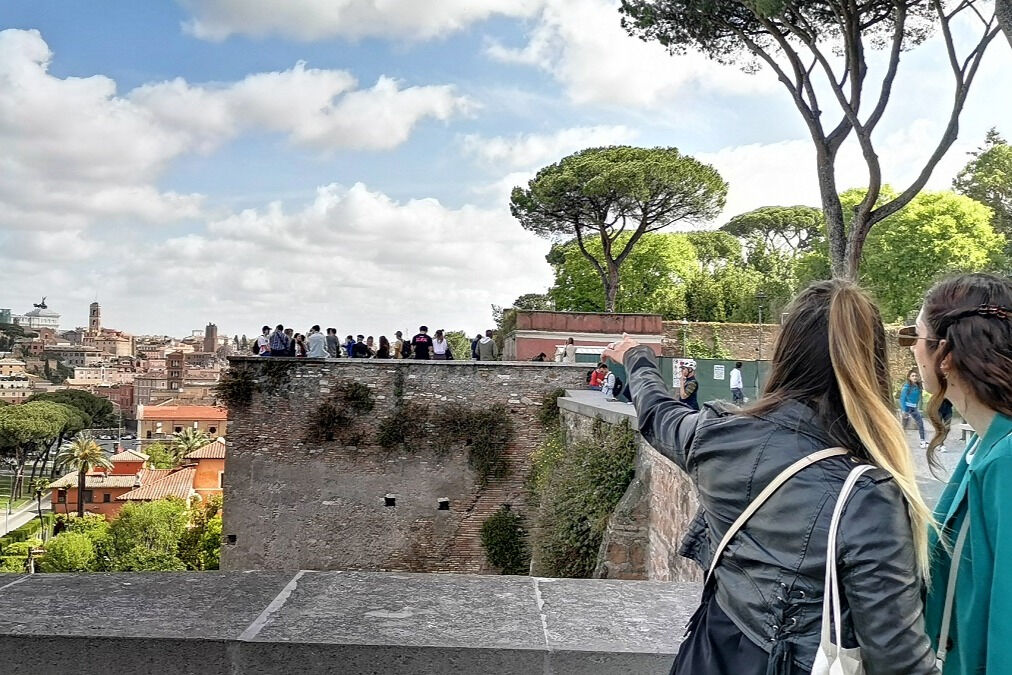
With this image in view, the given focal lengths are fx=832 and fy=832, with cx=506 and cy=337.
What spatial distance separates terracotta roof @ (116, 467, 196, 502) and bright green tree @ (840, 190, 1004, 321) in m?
34.0

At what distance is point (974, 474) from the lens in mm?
1250

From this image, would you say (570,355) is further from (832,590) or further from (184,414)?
(184,414)

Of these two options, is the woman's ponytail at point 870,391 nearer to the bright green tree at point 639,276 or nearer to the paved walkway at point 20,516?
the bright green tree at point 639,276

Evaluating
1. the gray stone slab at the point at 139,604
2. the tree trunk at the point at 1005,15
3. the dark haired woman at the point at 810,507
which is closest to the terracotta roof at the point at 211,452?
the tree trunk at the point at 1005,15

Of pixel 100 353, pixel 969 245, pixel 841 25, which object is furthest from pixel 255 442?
pixel 100 353

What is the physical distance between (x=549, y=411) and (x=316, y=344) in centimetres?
501

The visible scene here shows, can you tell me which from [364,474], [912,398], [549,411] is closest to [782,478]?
[912,398]

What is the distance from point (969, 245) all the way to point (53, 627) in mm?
29431

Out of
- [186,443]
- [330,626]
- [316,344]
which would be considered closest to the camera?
[330,626]

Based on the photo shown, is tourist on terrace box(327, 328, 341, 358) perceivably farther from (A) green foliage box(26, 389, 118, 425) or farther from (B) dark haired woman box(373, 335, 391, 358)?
(A) green foliage box(26, 389, 118, 425)

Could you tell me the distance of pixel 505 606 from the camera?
191 cm

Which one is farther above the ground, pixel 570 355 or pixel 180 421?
pixel 570 355

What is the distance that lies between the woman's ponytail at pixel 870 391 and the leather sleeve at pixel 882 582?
0.09 feet

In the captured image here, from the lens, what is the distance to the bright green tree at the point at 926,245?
26.4 meters
